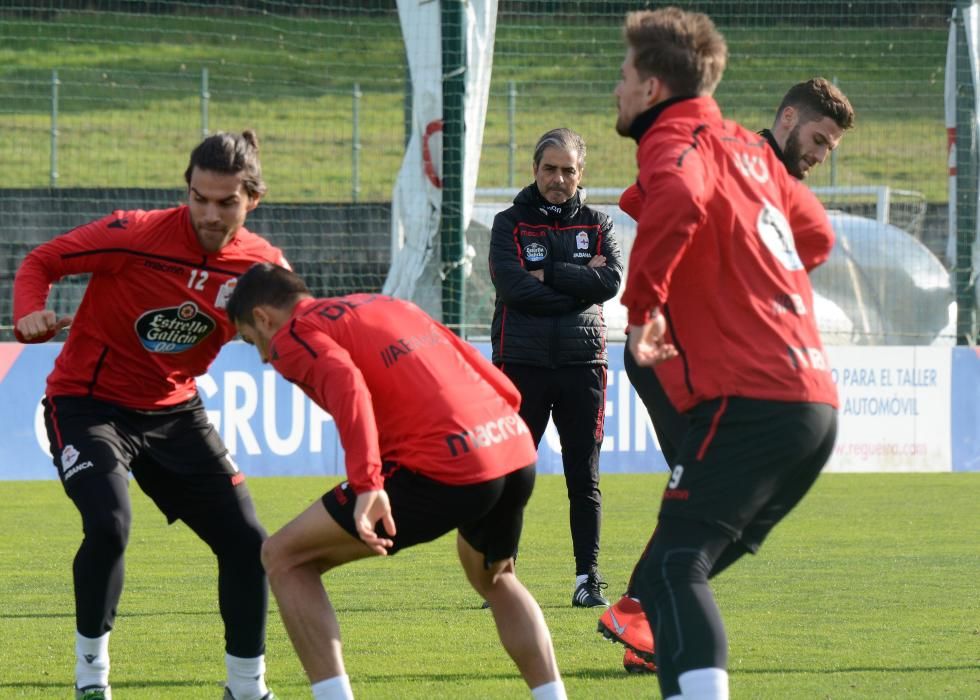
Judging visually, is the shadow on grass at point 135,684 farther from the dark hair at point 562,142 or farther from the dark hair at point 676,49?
the dark hair at point 562,142

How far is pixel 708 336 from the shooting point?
13.4 ft

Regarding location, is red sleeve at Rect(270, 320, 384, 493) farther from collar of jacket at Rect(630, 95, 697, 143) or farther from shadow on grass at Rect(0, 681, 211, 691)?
shadow on grass at Rect(0, 681, 211, 691)

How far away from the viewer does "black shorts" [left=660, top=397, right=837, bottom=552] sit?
3982 millimetres

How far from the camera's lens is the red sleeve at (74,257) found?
536 cm

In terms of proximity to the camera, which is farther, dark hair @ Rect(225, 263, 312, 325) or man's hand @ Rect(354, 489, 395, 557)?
dark hair @ Rect(225, 263, 312, 325)

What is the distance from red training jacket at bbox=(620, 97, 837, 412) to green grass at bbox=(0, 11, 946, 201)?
15442 millimetres

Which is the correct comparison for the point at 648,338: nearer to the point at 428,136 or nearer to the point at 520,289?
the point at 520,289

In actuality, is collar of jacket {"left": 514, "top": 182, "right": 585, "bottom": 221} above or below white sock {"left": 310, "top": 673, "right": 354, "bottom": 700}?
above

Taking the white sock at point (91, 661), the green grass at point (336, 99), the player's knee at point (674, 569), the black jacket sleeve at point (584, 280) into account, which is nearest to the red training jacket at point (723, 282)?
the player's knee at point (674, 569)

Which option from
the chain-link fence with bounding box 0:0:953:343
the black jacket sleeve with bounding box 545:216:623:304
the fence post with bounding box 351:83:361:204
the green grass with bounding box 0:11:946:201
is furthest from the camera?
the green grass with bounding box 0:11:946:201

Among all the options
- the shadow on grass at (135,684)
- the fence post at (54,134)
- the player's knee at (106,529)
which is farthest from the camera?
the fence post at (54,134)

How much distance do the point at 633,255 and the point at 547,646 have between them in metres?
1.28

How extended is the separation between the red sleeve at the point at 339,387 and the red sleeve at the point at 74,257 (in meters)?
1.21

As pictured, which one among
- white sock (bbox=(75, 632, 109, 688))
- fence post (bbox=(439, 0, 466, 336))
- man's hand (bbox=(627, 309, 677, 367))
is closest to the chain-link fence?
fence post (bbox=(439, 0, 466, 336))
